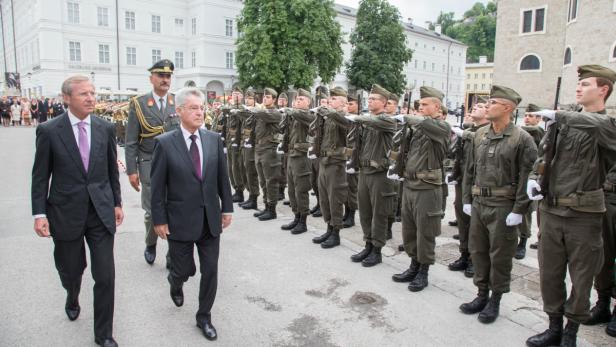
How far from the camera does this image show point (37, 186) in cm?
342

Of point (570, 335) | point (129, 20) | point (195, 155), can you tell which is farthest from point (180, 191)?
point (129, 20)

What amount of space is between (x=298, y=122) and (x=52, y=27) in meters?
44.7

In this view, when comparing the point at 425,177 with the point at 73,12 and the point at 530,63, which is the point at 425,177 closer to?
the point at 530,63

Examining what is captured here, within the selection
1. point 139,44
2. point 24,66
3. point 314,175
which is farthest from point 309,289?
point 24,66

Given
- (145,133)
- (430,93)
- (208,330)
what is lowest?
(208,330)

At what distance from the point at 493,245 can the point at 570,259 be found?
67 cm

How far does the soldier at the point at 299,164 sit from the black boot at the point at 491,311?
10.9ft

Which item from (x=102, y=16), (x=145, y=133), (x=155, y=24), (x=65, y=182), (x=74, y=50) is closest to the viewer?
(x=65, y=182)

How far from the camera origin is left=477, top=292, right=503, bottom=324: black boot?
4.21m

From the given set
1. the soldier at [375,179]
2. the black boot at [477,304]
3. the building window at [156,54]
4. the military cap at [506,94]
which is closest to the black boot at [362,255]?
the soldier at [375,179]

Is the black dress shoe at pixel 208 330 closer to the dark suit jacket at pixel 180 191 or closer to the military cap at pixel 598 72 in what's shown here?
the dark suit jacket at pixel 180 191

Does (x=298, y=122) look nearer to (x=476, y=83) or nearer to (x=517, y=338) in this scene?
(x=517, y=338)

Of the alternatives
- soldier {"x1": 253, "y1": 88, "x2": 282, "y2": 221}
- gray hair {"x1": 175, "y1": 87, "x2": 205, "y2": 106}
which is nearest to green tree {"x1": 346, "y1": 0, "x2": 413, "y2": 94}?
soldier {"x1": 253, "y1": 88, "x2": 282, "y2": 221}

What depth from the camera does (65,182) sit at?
11.5 ft
